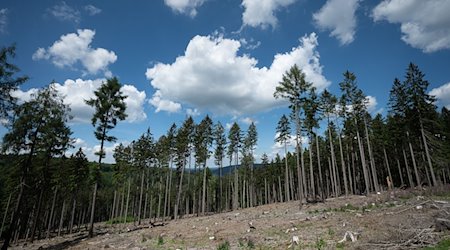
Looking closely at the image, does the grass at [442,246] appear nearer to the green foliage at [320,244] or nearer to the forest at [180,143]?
the green foliage at [320,244]

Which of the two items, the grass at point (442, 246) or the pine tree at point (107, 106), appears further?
the pine tree at point (107, 106)

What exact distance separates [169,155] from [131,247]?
85.0 feet

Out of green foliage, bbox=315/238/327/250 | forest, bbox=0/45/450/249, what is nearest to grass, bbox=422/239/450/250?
green foliage, bbox=315/238/327/250

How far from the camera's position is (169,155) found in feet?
132

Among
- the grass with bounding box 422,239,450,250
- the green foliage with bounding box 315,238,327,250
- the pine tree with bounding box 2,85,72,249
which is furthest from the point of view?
the pine tree with bounding box 2,85,72,249

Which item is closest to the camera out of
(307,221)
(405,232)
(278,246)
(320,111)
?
(405,232)

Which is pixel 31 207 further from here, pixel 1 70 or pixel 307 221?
pixel 307 221

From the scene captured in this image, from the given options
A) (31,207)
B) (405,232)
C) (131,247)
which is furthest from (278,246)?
(31,207)

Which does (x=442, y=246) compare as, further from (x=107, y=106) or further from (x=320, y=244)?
(x=107, y=106)

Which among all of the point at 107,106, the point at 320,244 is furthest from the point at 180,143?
the point at 320,244

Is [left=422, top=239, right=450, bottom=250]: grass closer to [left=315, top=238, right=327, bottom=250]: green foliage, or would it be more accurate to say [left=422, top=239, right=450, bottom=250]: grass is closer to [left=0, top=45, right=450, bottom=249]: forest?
[left=315, top=238, right=327, bottom=250]: green foliage

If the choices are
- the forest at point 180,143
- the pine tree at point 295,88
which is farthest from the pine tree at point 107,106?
the pine tree at point 295,88

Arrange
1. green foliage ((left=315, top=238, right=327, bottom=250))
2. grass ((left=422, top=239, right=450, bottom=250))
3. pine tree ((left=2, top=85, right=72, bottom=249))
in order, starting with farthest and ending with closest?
pine tree ((left=2, top=85, right=72, bottom=249))
green foliage ((left=315, top=238, right=327, bottom=250))
grass ((left=422, top=239, right=450, bottom=250))

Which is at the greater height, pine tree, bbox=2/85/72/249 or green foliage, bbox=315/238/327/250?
pine tree, bbox=2/85/72/249
